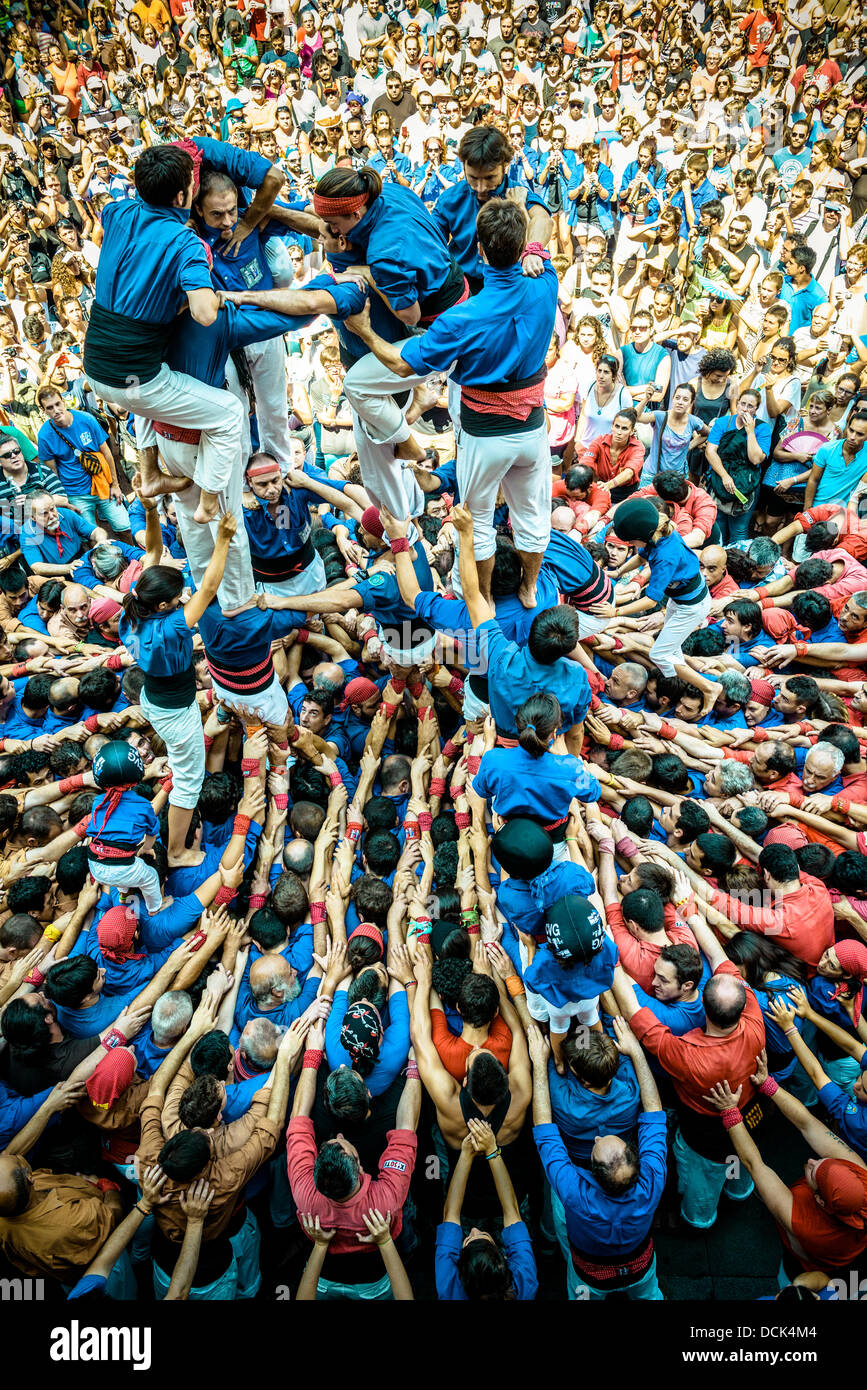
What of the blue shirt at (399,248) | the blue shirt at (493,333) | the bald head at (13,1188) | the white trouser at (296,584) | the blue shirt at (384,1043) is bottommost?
the bald head at (13,1188)

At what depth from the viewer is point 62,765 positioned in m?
4.94

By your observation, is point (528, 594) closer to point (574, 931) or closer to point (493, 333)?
point (493, 333)

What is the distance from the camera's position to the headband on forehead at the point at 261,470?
447 centimetres

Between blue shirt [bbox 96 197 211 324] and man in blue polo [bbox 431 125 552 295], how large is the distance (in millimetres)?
1246

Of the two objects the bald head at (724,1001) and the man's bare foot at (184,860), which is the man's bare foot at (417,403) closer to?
the man's bare foot at (184,860)

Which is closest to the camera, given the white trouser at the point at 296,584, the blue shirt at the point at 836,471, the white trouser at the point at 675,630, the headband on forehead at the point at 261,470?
the headband on forehead at the point at 261,470

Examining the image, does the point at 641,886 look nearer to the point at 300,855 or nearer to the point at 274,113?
the point at 300,855

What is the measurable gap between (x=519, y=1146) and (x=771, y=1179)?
0.96 meters

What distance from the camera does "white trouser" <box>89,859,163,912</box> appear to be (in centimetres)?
391

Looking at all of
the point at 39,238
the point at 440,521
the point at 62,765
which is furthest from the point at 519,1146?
the point at 39,238

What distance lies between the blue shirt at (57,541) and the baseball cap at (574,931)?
518cm

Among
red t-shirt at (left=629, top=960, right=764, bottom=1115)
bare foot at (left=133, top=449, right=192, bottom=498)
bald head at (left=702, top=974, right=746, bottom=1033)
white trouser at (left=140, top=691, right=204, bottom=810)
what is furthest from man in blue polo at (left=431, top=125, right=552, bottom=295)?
red t-shirt at (left=629, top=960, right=764, bottom=1115)

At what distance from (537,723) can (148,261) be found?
7.94 feet

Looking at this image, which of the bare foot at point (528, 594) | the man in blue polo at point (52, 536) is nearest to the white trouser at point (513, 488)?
the bare foot at point (528, 594)
